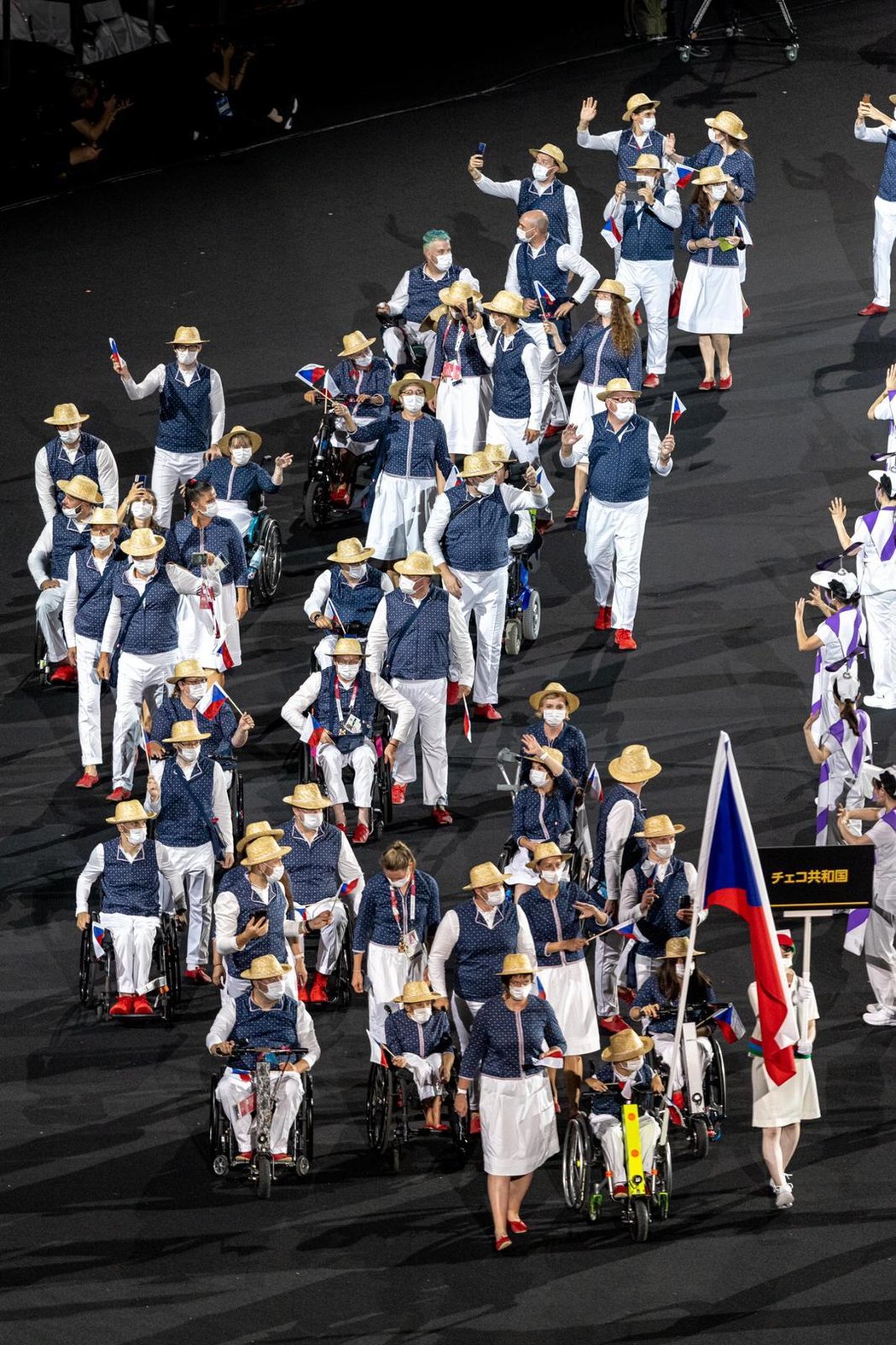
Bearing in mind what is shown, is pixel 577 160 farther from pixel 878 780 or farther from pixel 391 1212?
pixel 391 1212

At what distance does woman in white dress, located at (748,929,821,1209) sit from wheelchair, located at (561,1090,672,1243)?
1.54 ft

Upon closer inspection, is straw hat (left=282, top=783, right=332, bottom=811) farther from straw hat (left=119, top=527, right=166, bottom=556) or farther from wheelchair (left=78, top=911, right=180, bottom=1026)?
straw hat (left=119, top=527, right=166, bottom=556)

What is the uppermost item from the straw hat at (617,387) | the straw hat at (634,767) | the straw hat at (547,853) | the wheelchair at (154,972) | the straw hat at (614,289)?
the straw hat at (614,289)

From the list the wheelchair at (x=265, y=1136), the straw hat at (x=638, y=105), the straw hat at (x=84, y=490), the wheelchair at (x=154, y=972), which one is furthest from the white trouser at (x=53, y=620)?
the straw hat at (x=638, y=105)

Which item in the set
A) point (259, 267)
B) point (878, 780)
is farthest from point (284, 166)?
point (878, 780)

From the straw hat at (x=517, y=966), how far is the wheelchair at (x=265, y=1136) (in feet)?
3.61

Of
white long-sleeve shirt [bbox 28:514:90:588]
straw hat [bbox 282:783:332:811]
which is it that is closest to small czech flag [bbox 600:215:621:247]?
white long-sleeve shirt [bbox 28:514:90:588]

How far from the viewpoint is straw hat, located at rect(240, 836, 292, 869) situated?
12.2 meters

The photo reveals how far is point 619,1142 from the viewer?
11.3 metres

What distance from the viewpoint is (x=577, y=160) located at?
21.2 m

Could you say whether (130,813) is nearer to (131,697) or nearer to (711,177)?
(131,697)

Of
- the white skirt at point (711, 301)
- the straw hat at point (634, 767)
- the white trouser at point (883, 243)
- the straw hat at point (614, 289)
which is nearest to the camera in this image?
the straw hat at point (634, 767)

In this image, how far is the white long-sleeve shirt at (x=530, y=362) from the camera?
1645 cm

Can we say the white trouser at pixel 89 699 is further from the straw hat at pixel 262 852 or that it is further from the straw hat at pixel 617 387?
the straw hat at pixel 617 387
